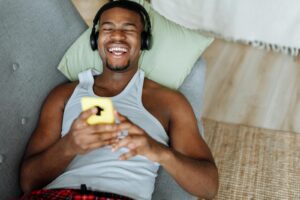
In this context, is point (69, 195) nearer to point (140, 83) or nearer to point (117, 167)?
point (117, 167)

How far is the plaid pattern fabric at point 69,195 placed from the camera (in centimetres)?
98

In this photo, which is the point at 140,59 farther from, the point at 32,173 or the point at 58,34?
the point at 32,173

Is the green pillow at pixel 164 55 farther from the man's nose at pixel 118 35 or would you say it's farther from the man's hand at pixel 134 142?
the man's hand at pixel 134 142

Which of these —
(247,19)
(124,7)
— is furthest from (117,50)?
(247,19)

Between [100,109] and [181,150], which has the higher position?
[100,109]

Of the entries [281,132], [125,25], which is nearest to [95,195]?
[125,25]

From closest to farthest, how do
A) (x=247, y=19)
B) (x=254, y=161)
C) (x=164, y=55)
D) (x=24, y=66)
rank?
(x=24, y=66)
(x=164, y=55)
(x=254, y=161)
(x=247, y=19)

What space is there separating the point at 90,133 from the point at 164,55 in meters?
0.62

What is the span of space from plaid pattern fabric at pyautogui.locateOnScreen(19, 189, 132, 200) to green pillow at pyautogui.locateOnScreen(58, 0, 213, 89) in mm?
532

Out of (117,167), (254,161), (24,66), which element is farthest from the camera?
→ (254,161)

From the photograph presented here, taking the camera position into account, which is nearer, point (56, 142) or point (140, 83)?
point (56, 142)

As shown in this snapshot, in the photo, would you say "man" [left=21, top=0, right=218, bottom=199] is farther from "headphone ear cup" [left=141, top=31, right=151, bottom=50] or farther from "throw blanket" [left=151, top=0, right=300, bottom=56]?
"throw blanket" [left=151, top=0, right=300, bottom=56]

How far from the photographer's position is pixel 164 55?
147cm

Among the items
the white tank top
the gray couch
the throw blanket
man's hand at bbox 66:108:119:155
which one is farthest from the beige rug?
man's hand at bbox 66:108:119:155
